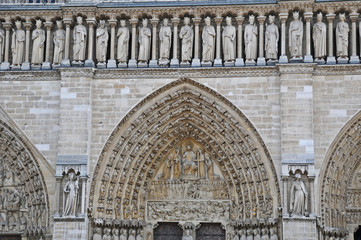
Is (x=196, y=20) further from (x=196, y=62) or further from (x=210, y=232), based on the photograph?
(x=210, y=232)

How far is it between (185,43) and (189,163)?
2.60 meters

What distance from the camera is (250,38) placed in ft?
52.0

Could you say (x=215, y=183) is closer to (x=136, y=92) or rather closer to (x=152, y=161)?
(x=152, y=161)

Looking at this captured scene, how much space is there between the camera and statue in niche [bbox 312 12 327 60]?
51.2ft

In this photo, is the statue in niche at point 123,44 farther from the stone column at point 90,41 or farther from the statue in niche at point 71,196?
the statue in niche at point 71,196

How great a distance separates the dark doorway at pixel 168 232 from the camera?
16.4m

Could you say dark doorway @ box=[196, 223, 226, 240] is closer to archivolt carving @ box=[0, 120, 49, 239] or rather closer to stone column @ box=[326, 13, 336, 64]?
archivolt carving @ box=[0, 120, 49, 239]

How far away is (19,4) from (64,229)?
503cm

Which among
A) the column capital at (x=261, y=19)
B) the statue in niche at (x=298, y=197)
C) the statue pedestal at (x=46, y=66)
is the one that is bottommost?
the statue in niche at (x=298, y=197)

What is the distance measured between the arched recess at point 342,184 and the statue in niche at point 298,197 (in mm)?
483

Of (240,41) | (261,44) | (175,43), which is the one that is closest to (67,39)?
(175,43)

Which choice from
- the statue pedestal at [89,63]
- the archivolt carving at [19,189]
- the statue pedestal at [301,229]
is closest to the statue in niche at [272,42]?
the statue pedestal at [301,229]

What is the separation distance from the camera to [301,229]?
1480 cm

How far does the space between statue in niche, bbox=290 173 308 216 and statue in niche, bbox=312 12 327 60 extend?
2581 mm
